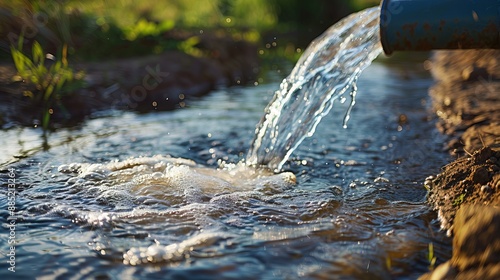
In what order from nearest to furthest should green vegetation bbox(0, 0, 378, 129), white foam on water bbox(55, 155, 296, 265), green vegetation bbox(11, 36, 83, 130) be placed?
1. white foam on water bbox(55, 155, 296, 265)
2. green vegetation bbox(11, 36, 83, 130)
3. green vegetation bbox(0, 0, 378, 129)

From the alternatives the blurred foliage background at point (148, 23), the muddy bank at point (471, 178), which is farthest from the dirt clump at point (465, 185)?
the blurred foliage background at point (148, 23)

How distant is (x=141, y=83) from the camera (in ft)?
20.9

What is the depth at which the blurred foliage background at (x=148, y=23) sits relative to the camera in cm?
656

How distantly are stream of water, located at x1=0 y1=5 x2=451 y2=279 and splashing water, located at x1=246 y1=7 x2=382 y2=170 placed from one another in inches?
0.6

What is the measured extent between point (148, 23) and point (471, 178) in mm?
6535

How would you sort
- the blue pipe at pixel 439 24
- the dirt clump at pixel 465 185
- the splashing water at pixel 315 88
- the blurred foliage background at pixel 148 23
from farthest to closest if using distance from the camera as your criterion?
the blurred foliage background at pixel 148 23
the splashing water at pixel 315 88
the blue pipe at pixel 439 24
the dirt clump at pixel 465 185

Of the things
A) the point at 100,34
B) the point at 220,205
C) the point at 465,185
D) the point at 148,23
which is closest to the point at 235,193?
the point at 220,205

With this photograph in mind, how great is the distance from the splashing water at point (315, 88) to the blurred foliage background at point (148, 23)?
3001 mm

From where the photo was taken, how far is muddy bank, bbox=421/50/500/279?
7.00 ft

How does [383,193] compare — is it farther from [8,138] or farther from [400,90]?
[400,90]

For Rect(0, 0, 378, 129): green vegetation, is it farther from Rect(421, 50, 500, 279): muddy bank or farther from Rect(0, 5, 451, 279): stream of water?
Rect(421, 50, 500, 279): muddy bank

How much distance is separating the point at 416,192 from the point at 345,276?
3.70 feet

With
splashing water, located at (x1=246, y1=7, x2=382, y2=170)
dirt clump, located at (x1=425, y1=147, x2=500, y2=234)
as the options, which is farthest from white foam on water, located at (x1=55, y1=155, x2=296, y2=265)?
dirt clump, located at (x1=425, y1=147, x2=500, y2=234)

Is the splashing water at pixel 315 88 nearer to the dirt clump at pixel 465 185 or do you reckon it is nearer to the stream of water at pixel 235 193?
the stream of water at pixel 235 193
